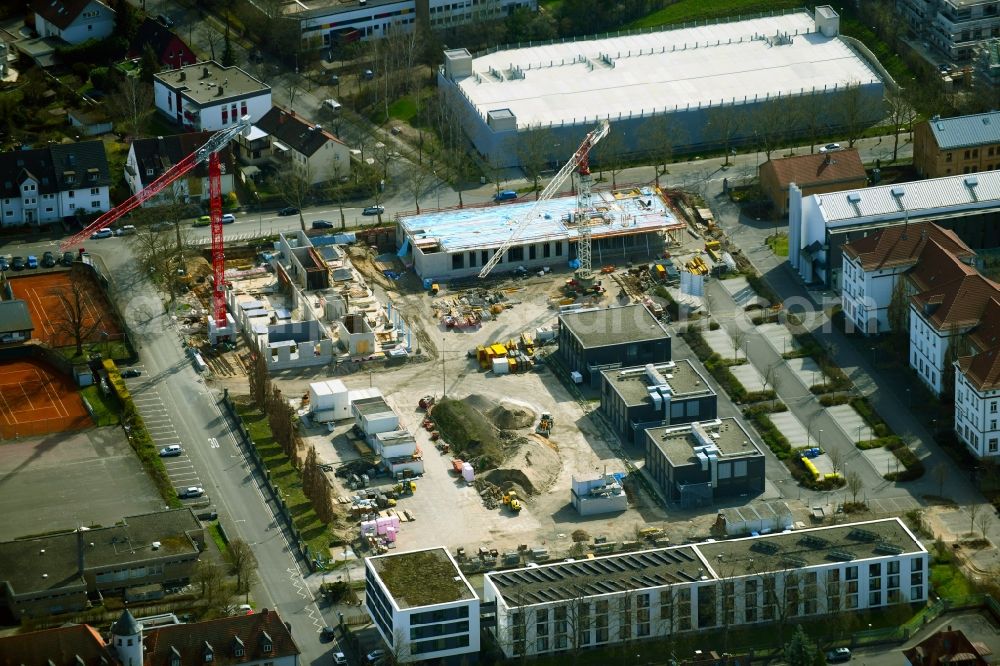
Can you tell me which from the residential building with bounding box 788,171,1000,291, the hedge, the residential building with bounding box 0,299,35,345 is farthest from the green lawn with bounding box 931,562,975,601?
the residential building with bounding box 0,299,35,345

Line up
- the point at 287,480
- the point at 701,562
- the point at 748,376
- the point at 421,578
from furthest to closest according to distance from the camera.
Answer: the point at 748,376
the point at 287,480
the point at 701,562
the point at 421,578

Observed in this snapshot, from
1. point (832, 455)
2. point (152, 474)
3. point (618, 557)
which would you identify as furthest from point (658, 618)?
point (152, 474)

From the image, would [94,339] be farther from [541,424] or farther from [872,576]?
[872,576]

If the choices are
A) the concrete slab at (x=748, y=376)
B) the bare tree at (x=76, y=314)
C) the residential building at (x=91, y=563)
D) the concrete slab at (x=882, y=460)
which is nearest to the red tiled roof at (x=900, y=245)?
the concrete slab at (x=748, y=376)

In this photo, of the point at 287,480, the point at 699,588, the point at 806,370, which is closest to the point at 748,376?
the point at 806,370

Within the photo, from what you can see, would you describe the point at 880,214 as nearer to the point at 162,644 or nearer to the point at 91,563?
the point at 91,563

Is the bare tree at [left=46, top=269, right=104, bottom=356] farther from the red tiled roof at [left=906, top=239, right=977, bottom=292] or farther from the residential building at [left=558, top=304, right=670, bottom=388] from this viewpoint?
the red tiled roof at [left=906, top=239, right=977, bottom=292]
